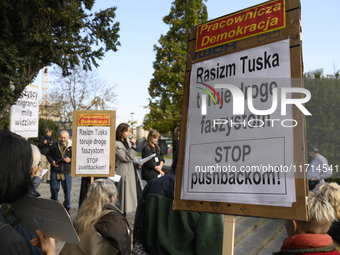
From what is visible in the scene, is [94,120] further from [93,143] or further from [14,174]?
[14,174]

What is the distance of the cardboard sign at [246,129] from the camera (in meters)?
1.46

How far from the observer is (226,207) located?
5.28 feet

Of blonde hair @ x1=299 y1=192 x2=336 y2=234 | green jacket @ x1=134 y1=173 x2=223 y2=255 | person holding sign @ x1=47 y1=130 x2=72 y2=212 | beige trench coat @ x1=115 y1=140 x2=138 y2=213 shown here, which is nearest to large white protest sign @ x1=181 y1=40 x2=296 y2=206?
green jacket @ x1=134 y1=173 x2=223 y2=255

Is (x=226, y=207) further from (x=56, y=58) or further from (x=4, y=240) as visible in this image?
(x=56, y=58)

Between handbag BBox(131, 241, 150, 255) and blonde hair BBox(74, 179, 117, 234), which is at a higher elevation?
blonde hair BBox(74, 179, 117, 234)

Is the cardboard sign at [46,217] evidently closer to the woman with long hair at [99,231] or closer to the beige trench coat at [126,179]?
the woman with long hair at [99,231]

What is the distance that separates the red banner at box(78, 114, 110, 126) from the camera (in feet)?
18.6

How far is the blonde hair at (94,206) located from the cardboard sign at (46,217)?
4.65 feet

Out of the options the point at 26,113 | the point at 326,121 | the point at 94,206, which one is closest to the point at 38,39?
the point at 26,113

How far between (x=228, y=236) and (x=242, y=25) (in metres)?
1.18

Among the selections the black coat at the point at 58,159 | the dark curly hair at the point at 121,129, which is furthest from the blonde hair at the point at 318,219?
the black coat at the point at 58,159

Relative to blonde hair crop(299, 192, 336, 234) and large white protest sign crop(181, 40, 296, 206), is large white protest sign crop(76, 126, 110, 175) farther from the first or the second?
blonde hair crop(299, 192, 336, 234)

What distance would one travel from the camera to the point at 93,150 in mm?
5695

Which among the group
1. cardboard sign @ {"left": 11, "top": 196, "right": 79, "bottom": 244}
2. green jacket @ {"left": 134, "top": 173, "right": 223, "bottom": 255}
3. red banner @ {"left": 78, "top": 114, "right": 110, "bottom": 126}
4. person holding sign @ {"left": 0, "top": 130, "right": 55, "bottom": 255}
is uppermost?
red banner @ {"left": 78, "top": 114, "right": 110, "bottom": 126}
